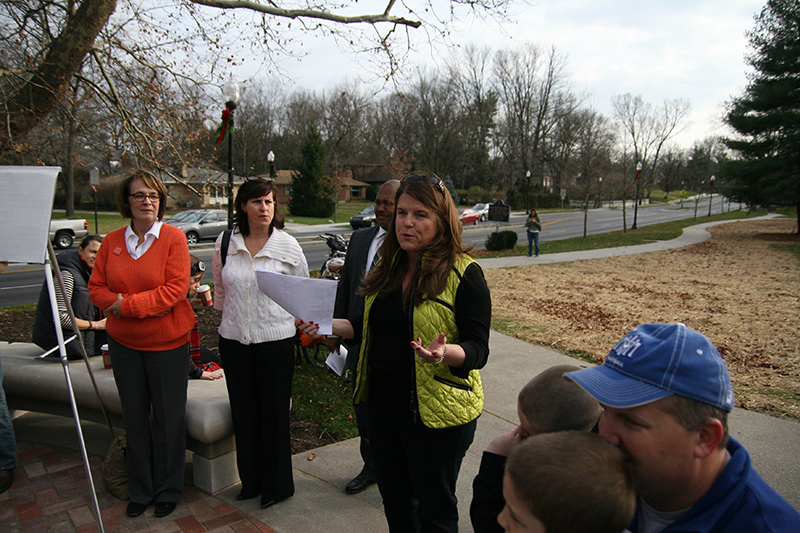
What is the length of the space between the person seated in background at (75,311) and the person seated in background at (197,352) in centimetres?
75

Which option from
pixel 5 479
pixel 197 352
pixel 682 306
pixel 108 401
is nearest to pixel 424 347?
pixel 108 401

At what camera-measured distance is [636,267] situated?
15.8 metres

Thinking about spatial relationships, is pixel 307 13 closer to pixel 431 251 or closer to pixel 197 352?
pixel 197 352

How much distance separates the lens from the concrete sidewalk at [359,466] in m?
3.14

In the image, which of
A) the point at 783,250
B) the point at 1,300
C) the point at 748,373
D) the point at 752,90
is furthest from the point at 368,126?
the point at 748,373

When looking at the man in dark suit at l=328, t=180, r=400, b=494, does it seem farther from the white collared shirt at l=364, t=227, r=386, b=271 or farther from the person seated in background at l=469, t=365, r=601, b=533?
the person seated in background at l=469, t=365, r=601, b=533

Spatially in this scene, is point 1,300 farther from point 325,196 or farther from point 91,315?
point 325,196

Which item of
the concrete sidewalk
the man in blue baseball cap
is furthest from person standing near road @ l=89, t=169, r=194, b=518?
the man in blue baseball cap

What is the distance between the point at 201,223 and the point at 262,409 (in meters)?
23.7

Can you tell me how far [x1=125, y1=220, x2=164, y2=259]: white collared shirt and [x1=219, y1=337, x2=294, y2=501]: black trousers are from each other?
717mm

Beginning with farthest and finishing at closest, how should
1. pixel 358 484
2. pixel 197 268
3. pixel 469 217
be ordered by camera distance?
1. pixel 469 217
2. pixel 197 268
3. pixel 358 484

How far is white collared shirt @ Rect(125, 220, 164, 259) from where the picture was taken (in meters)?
3.15

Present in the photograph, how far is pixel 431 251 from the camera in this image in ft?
7.36

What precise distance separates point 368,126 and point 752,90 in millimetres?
50876
